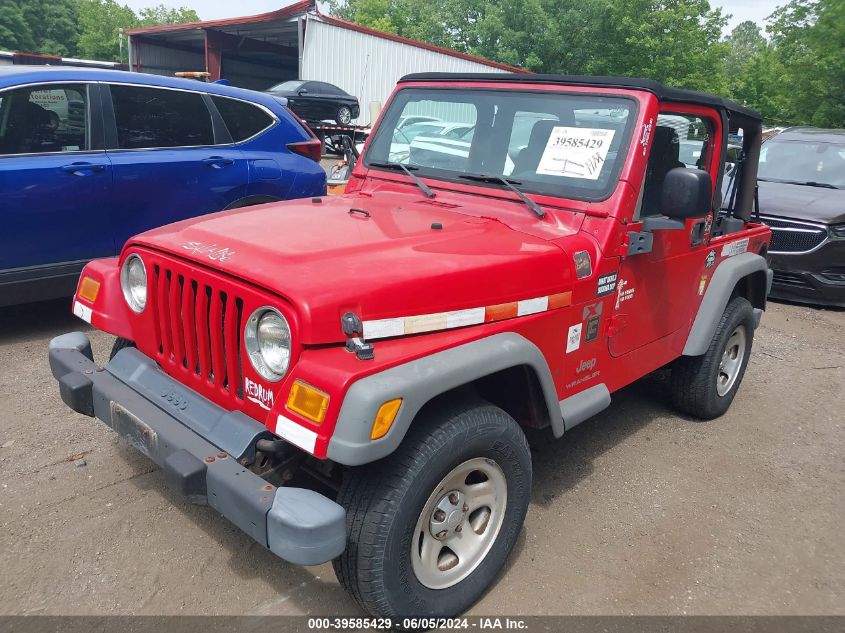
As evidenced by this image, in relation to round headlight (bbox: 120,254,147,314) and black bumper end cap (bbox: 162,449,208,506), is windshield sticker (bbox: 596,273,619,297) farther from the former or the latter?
round headlight (bbox: 120,254,147,314)

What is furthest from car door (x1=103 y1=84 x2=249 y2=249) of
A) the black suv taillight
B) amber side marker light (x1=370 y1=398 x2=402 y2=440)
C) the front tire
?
amber side marker light (x1=370 y1=398 x2=402 y2=440)

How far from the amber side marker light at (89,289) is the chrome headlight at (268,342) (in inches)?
44.0

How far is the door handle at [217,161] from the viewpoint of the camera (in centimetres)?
558

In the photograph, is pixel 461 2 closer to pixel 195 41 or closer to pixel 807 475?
pixel 195 41

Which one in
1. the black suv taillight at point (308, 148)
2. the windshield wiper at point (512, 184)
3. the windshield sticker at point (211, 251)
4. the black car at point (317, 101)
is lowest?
the black car at point (317, 101)

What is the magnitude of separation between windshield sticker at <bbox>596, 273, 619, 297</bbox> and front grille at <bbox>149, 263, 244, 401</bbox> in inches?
61.1

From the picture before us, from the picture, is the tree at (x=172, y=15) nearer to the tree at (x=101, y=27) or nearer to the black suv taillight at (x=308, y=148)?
the tree at (x=101, y=27)

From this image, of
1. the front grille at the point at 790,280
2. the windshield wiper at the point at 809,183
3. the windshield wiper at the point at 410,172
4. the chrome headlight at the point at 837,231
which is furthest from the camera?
the windshield wiper at the point at 809,183

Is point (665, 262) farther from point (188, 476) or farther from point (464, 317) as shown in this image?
point (188, 476)

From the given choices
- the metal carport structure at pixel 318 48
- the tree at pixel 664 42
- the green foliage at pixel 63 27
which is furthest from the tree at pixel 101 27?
the tree at pixel 664 42

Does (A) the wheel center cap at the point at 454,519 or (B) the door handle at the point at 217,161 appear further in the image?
(B) the door handle at the point at 217,161

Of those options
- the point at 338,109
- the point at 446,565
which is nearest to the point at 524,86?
the point at 446,565

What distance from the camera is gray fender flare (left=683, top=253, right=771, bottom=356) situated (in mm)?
3914

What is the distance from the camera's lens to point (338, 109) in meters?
19.2
